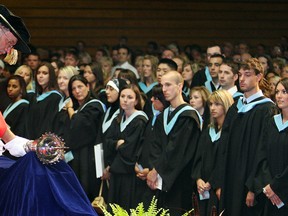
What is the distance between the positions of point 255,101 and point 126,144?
220 cm

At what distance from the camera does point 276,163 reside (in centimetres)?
805

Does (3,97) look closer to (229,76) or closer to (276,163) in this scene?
(229,76)

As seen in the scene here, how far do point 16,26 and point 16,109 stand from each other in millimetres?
6642

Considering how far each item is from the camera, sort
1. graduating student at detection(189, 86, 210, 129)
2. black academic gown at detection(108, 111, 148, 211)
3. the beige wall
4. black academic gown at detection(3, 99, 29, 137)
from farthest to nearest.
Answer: the beige wall → black academic gown at detection(3, 99, 29, 137) → black academic gown at detection(108, 111, 148, 211) → graduating student at detection(189, 86, 210, 129)

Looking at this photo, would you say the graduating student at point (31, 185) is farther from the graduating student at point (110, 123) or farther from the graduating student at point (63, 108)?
the graduating student at point (63, 108)

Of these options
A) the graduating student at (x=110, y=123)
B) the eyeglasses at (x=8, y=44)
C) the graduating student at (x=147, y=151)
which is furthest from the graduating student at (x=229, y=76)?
the eyeglasses at (x=8, y=44)

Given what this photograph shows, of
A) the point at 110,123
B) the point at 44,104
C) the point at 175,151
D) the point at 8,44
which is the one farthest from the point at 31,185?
the point at 44,104

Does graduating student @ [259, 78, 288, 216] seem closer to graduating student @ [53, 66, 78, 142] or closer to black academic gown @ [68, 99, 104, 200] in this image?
black academic gown @ [68, 99, 104, 200]

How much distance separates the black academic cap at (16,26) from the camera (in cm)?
505

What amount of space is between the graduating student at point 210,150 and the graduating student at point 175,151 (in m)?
0.25

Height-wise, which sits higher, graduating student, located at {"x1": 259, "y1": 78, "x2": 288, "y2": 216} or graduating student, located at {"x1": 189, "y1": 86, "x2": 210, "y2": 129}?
graduating student, located at {"x1": 189, "y1": 86, "x2": 210, "y2": 129}

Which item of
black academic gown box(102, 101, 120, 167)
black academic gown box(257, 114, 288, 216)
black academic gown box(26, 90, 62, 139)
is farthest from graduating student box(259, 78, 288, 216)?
black academic gown box(26, 90, 62, 139)

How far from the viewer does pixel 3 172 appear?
525cm

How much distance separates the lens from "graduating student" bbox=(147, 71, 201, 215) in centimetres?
934
